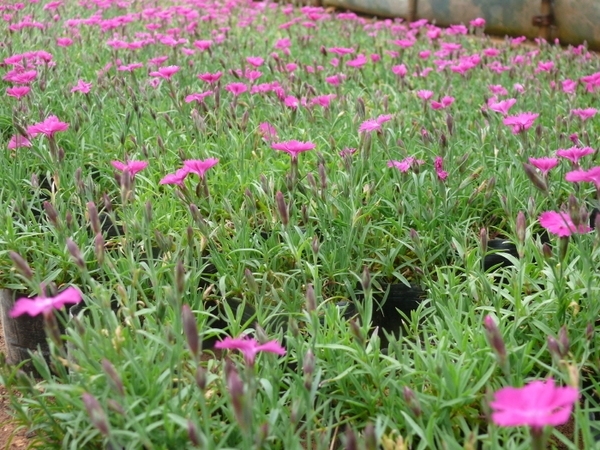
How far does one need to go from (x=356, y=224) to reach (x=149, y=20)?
439 cm

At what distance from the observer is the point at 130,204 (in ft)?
7.46

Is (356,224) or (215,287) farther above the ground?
(356,224)

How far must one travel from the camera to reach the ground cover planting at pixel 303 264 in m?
1.36

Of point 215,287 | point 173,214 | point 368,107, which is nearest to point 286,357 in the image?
point 215,287

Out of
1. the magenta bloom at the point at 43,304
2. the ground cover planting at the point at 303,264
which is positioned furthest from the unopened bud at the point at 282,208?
the magenta bloom at the point at 43,304

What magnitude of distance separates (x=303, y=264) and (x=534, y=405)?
1.22 m

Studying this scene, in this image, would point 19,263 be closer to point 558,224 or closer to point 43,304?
point 43,304

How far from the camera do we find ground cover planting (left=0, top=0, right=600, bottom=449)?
1360mm

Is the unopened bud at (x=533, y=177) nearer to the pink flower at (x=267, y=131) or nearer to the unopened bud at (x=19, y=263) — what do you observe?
the unopened bud at (x=19, y=263)

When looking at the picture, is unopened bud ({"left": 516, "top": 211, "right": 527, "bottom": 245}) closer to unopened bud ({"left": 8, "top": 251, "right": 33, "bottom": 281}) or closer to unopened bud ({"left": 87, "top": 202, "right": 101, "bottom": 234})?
unopened bud ({"left": 87, "top": 202, "right": 101, "bottom": 234})

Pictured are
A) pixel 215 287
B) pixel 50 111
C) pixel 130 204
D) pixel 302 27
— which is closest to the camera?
pixel 215 287

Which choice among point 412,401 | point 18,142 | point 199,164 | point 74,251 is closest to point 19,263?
point 74,251

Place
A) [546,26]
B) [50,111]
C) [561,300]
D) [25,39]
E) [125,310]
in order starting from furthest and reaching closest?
[546,26] < [25,39] < [50,111] < [561,300] < [125,310]

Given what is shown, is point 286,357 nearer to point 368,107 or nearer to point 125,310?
point 125,310
